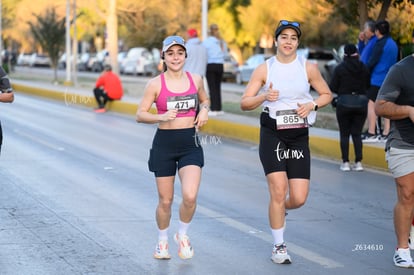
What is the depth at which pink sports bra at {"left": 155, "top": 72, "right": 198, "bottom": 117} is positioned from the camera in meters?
7.27

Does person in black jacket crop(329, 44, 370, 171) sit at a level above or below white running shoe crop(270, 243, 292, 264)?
above

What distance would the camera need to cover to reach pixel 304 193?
7324 mm

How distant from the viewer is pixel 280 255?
23.8 ft

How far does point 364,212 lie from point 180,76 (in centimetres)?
344

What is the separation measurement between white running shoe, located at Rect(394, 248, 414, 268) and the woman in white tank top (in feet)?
2.78

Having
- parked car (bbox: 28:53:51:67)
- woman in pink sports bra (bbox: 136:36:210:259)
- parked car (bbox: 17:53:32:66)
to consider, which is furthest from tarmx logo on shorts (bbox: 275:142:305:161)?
parked car (bbox: 17:53:32:66)

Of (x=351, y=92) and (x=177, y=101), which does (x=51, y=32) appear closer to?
(x=351, y=92)

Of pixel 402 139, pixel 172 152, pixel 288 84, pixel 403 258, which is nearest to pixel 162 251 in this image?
pixel 172 152

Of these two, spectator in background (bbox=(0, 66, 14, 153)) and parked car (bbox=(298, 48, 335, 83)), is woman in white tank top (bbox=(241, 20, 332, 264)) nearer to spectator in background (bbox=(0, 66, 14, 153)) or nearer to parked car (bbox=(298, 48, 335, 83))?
spectator in background (bbox=(0, 66, 14, 153))

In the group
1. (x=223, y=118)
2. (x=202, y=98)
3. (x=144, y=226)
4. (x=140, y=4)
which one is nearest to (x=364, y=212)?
(x=144, y=226)

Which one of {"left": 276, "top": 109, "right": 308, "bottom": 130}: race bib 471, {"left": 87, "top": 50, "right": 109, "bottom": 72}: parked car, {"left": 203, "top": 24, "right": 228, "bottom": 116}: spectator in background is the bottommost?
{"left": 87, "top": 50, "right": 109, "bottom": 72}: parked car

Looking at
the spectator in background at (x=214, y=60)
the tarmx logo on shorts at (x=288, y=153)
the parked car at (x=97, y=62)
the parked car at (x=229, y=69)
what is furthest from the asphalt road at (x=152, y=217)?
the parked car at (x=97, y=62)

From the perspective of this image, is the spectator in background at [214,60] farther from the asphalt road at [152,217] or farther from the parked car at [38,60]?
the parked car at [38,60]

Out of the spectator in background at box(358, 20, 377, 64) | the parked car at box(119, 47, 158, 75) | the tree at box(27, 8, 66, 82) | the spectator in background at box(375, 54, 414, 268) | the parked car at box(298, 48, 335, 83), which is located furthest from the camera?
the parked car at box(119, 47, 158, 75)
